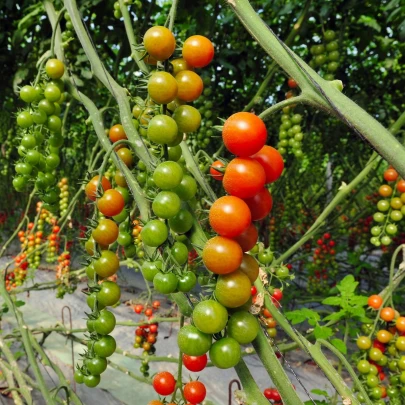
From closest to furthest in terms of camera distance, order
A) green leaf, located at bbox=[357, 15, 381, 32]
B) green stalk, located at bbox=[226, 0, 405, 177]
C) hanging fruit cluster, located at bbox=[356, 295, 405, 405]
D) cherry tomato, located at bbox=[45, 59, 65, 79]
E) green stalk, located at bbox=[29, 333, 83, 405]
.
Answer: green stalk, located at bbox=[226, 0, 405, 177] < cherry tomato, located at bbox=[45, 59, 65, 79] < hanging fruit cluster, located at bbox=[356, 295, 405, 405] < green stalk, located at bbox=[29, 333, 83, 405] < green leaf, located at bbox=[357, 15, 381, 32]

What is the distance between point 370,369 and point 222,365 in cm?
90

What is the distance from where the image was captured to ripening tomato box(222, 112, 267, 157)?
0.43 m

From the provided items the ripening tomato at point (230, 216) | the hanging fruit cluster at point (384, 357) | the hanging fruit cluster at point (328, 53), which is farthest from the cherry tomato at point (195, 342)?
the hanging fruit cluster at point (328, 53)

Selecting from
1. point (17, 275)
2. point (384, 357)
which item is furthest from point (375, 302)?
point (17, 275)

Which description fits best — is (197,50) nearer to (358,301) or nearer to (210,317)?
(210,317)

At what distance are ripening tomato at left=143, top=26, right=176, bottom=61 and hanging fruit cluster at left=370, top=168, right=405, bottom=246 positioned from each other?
113cm

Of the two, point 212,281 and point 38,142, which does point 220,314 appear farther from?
point 38,142

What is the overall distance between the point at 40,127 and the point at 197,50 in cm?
53

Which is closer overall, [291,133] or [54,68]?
[54,68]

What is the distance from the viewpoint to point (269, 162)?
0.47 meters

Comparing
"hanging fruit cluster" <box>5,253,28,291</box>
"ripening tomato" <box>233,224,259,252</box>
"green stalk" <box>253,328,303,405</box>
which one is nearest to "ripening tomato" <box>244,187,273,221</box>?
"ripening tomato" <box>233,224,259,252</box>

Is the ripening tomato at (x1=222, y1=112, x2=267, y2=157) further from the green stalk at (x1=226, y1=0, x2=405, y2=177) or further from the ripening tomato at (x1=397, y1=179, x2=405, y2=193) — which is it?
the ripening tomato at (x1=397, y1=179, x2=405, y2=193)

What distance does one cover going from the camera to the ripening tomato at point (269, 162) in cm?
46

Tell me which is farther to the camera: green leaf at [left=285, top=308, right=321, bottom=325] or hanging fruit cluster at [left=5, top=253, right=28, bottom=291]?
hanging fruit cluster at [left=5, top=253, right=28, bottom=291]
